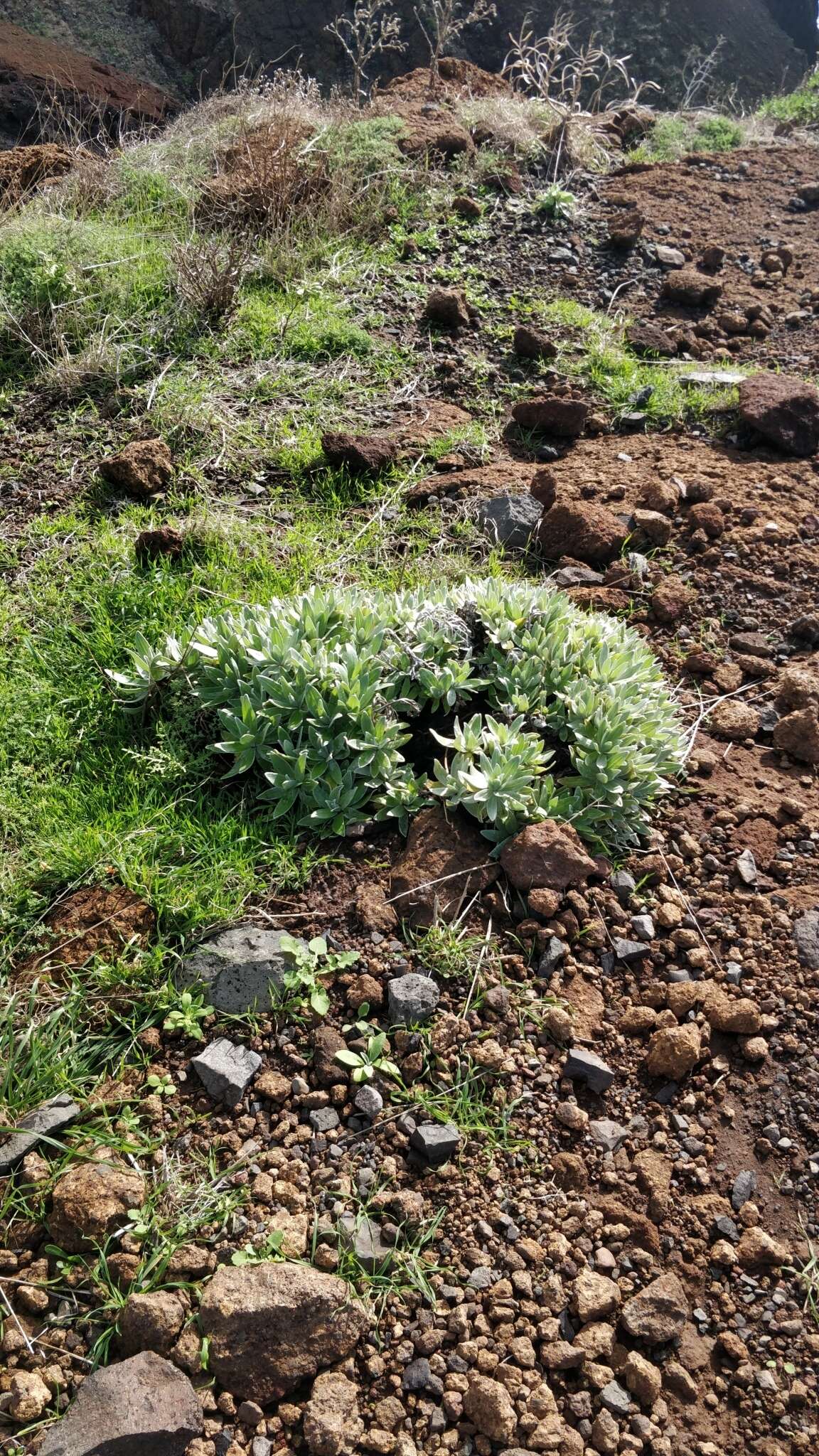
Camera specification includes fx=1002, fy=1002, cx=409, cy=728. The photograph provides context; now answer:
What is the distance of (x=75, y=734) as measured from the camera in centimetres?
307

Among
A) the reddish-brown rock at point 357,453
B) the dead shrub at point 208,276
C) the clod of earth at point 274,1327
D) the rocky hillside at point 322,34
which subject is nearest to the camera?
the clod of earth at point 274,1327

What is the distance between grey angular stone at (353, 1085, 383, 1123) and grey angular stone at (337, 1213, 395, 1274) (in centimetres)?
22

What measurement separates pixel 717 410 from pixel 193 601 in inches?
113

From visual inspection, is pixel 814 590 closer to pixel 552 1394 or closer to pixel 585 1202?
pixel 585 1202

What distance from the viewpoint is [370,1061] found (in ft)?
7.62

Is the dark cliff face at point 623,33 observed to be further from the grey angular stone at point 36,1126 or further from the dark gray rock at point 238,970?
the grey angular stone at point 36,1126

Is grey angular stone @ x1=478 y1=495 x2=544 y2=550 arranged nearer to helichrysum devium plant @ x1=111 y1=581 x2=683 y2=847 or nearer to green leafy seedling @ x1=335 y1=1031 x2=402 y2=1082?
helichrysum devium plant @ x1=111 y1=581 x2=683 y2=847

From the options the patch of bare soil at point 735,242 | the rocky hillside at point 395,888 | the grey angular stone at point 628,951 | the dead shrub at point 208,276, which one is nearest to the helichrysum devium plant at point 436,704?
the rocky hillside at point 395,888

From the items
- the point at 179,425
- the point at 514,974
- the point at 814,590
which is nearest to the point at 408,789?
the point at 514,974

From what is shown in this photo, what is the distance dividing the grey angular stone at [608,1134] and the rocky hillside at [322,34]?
12648mm

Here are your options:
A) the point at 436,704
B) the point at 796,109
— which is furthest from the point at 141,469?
the point at 796,109

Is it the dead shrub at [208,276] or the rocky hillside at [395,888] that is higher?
the dead shrub at [208,276]

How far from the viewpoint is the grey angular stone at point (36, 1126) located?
211 cm

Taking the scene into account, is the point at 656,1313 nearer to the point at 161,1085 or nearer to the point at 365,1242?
the point at 365,1242
